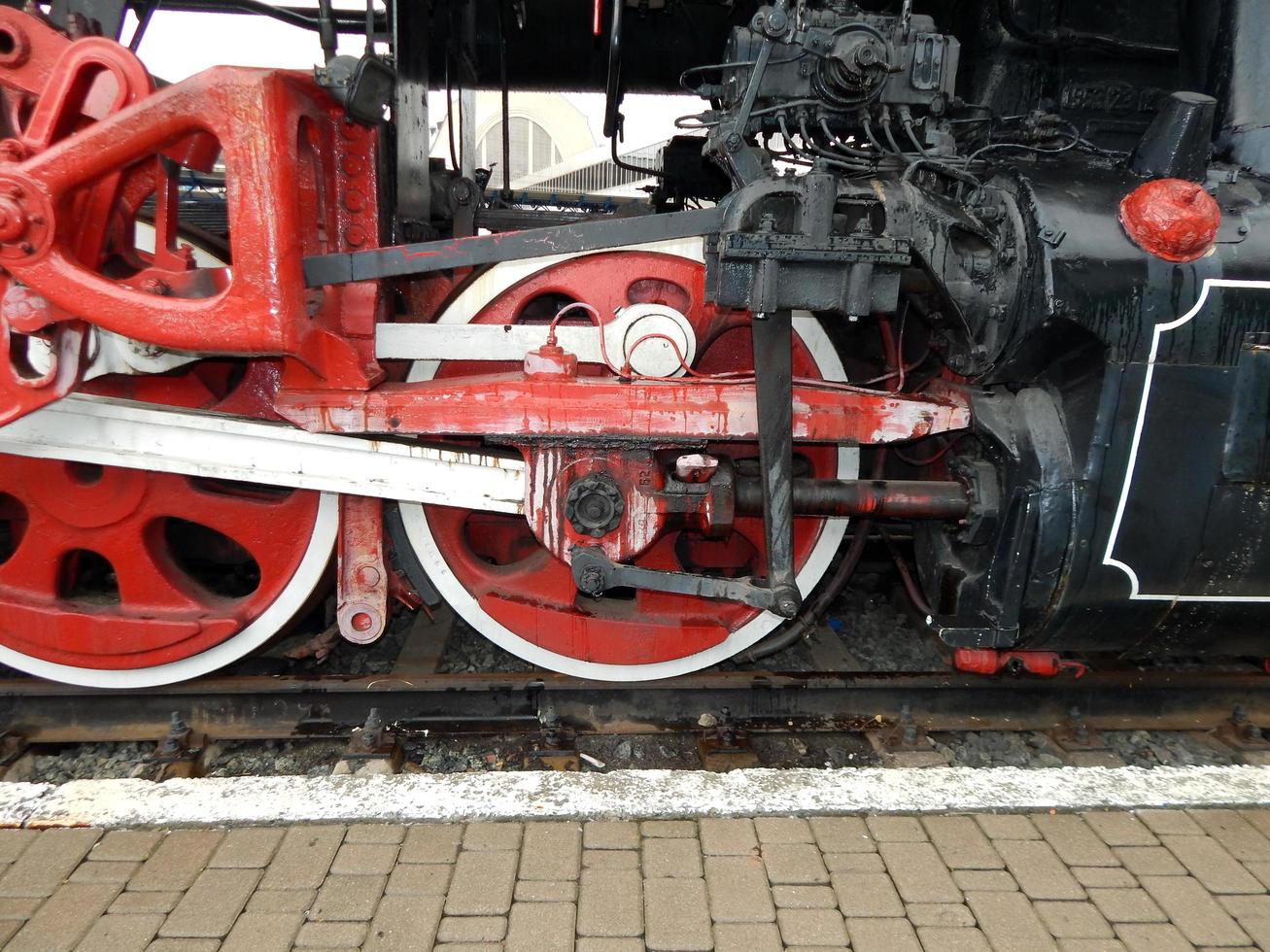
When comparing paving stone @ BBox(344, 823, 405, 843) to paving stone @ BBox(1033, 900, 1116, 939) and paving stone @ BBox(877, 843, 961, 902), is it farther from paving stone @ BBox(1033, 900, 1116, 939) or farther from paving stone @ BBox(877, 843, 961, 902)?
paving stone @ BBox(1033, 900, 1116, 939)

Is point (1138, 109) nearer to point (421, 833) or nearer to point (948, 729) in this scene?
point (948, 729)

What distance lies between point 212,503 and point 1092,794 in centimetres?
287

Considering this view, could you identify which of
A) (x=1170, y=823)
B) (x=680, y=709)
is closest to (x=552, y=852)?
(x=680, y=709)

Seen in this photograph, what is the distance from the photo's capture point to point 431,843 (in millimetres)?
1982

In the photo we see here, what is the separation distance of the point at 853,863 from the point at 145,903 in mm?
1709

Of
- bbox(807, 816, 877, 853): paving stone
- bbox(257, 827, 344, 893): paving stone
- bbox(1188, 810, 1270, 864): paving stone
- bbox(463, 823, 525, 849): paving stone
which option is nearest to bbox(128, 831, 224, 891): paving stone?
bbox(257, 827, 344, 893): paving stone

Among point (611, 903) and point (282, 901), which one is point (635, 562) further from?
point (282, 901)

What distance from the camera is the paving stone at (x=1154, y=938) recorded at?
1775 mm

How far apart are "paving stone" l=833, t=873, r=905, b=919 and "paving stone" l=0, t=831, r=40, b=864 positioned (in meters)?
2.04

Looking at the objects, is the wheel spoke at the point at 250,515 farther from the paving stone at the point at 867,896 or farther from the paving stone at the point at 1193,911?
the paving stone at the point at 1193,911

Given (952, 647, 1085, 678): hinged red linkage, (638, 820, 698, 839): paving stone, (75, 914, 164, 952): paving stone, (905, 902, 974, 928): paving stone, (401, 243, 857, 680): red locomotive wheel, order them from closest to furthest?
(75, 914, 164, 952): paving stone < (905, 902, 974, 928): paving stone < (638, 820, 698, 839): paving stone < (952, 647, 1085, 678): hinged red linkage < (401, 243, 857, 680): red locomotive wheel

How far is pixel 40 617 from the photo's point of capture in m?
2.54

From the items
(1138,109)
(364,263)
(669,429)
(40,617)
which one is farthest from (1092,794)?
(40,617)

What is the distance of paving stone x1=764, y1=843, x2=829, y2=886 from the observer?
6.23 feet
